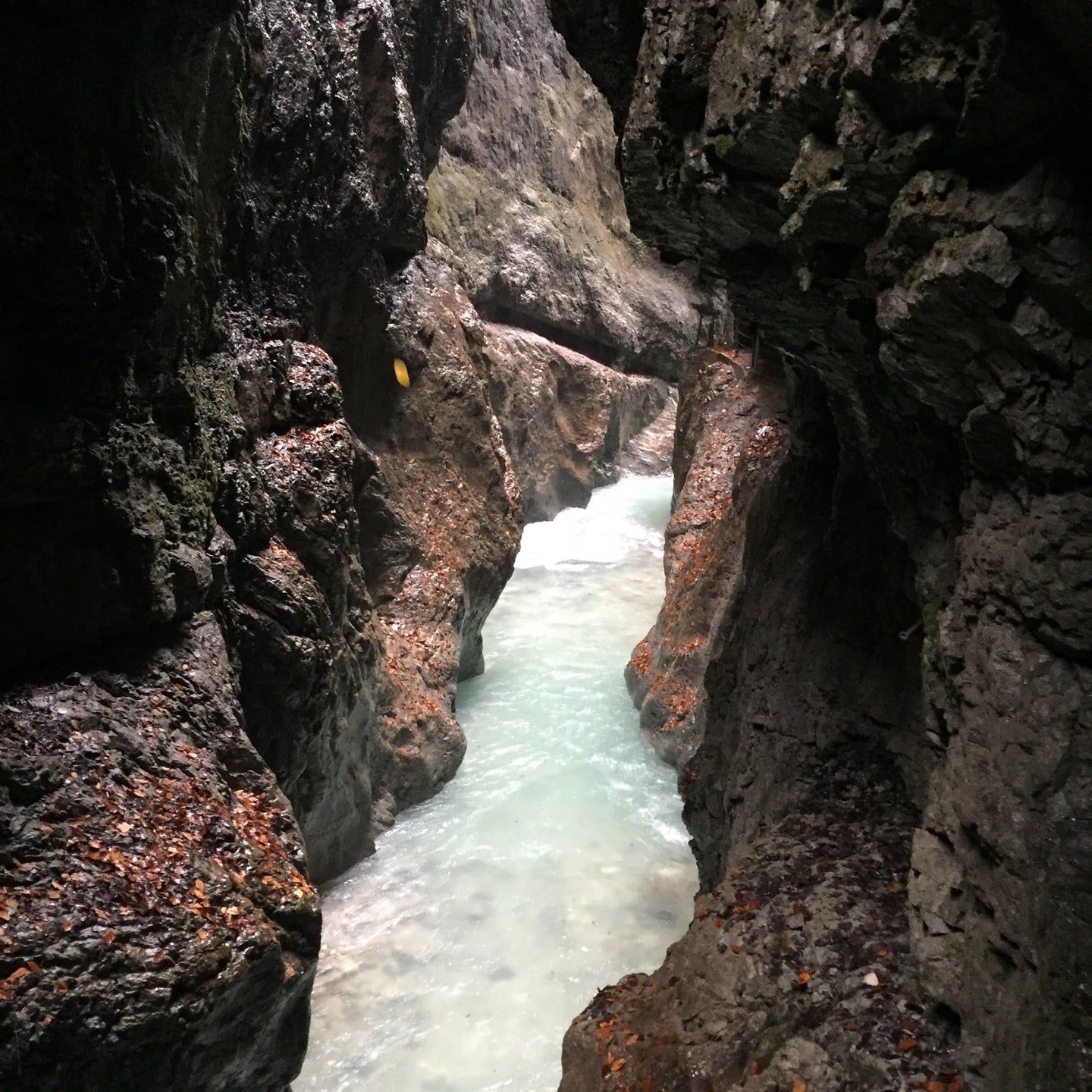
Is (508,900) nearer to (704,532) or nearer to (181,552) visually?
(181,552)

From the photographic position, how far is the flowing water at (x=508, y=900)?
6184 mm

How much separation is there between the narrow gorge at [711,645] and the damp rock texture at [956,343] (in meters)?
0.02

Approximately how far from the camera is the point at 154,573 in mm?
4734

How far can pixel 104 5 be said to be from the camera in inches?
152

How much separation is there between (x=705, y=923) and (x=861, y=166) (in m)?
3.84

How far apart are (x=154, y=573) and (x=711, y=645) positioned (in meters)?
6.61

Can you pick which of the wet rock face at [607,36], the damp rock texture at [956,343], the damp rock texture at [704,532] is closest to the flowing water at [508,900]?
the damp rock texture at [704,532]

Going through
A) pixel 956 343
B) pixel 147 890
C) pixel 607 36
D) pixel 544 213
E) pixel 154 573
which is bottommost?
pixel 147 890

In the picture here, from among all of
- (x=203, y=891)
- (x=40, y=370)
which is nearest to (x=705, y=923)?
(x=203, y=891)

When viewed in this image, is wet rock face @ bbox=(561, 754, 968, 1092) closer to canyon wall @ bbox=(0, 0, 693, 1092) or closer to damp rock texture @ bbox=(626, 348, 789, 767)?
canyon wall @ bbox=(0, 0, 693, 1092)

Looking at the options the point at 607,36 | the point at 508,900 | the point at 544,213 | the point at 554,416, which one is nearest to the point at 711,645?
the point at 508,900

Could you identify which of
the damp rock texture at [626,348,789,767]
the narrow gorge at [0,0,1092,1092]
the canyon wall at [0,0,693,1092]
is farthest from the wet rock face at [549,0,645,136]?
the damp rock texture at [626,348,789,767]

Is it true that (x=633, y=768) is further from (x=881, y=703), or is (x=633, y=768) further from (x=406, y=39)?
(x=406, y=39)

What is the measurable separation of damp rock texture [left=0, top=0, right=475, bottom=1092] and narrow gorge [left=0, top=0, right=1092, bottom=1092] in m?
0.02
